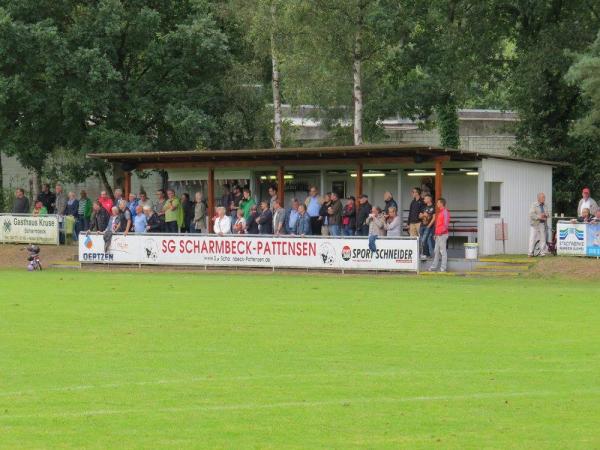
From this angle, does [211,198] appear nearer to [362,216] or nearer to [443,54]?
[362,216]

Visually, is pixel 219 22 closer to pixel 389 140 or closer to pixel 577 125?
pixel 389 140

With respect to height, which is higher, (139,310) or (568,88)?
(568,88)

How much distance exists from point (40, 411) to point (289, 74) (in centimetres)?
3455

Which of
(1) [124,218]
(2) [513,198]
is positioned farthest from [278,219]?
(2) [513,198]

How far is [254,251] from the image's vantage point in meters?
35.1

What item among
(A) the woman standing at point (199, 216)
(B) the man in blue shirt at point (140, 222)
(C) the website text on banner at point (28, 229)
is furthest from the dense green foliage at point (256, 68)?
(B) the man in blue shirt at point (140, 222)

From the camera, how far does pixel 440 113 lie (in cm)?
5072

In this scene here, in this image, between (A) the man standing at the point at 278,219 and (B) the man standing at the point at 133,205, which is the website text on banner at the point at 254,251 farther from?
(B) the man standing at the point at 133,205

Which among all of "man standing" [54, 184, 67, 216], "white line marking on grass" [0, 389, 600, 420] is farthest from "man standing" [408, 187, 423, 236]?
"white line marking on grass" [0, 389, 600, 420]

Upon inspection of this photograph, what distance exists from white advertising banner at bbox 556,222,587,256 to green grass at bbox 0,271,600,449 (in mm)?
8064

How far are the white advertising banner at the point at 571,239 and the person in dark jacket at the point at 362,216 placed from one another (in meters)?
5.23

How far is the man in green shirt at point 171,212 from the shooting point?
38.6 metres

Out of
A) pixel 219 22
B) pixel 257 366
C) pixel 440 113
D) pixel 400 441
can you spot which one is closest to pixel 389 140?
pixel 440 113

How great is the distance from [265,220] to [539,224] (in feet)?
25.4
